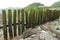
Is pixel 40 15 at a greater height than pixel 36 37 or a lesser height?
greater

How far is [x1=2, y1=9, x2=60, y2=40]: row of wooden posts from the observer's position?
19.5 feet

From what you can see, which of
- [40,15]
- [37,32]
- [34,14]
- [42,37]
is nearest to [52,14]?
[40,15]

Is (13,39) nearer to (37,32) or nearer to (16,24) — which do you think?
(16,24)

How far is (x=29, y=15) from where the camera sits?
6816 millimetres

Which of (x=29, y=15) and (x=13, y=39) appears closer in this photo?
(x=13, y=39)

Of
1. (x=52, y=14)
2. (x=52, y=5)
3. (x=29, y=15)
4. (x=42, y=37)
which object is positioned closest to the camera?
(x=42, y=37)

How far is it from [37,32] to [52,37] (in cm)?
75

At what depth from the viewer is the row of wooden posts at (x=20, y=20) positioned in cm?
596

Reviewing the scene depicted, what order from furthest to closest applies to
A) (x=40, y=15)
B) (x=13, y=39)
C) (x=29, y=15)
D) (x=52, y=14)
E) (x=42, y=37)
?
(x=52, y=14)
(x=40, y=15)
(x=29, y=15)
(x=13, y=39)
(x=42, y=37)

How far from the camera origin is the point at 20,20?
6.48 meters

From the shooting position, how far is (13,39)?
6285 mm

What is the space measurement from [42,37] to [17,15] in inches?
55.9

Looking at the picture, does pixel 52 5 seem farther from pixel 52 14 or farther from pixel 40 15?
pixel 40 15

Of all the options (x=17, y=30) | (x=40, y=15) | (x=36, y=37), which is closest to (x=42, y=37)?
(x=36, y=37)
